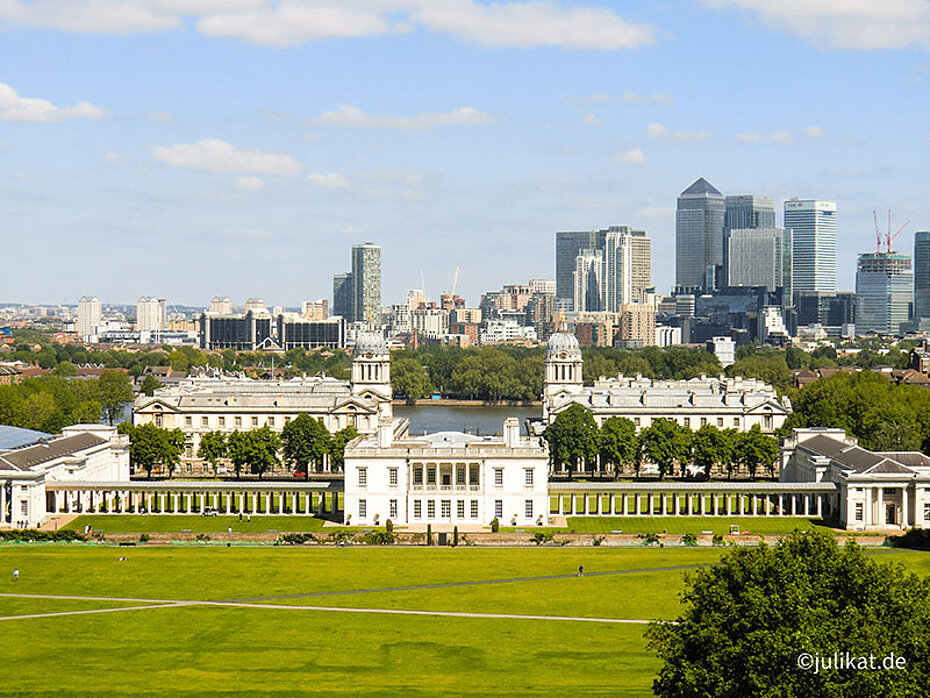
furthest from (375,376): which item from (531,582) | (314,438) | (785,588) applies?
(785,588)

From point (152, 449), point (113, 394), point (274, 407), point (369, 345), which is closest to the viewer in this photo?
point (152, 449)

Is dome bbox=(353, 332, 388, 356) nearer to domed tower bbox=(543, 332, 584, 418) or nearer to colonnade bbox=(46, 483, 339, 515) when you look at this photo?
domed tower bbox=(543, 332, 584, 418)

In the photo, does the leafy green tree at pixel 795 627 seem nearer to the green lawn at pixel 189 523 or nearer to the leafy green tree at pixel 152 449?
the green lawn at pixel 189 523

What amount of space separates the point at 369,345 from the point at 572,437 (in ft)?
110

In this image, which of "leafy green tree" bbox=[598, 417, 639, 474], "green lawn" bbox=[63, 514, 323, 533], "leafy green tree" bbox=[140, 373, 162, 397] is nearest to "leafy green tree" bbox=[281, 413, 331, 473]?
"green lawn" bbox=[63, 514, 323, 533]

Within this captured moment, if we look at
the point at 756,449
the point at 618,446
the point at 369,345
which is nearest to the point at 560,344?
the point at 369,345

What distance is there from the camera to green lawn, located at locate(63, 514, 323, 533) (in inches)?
3342

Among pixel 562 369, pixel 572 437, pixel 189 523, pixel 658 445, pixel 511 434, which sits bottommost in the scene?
pixel 189 523

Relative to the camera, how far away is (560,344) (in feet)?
457

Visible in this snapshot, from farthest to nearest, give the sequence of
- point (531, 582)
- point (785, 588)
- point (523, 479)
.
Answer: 1. point (523, 479)
2. point (531, 582)
3. point (785, 588)

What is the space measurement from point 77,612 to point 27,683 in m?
11.0

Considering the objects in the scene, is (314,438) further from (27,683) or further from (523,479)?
(27,683)

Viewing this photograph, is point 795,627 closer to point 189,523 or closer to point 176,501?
point 189,523

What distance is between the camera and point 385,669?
168 feet
